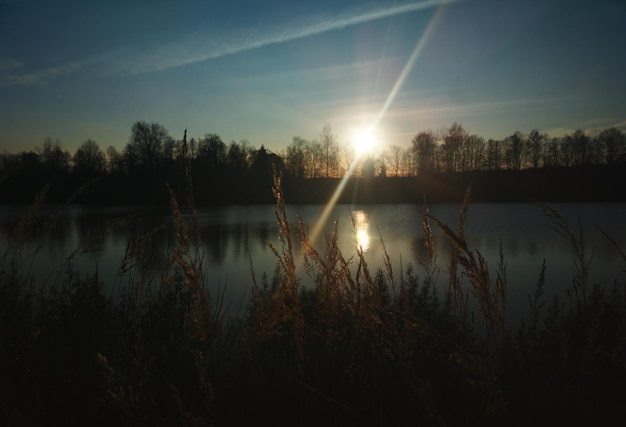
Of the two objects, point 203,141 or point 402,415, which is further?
point 203,141

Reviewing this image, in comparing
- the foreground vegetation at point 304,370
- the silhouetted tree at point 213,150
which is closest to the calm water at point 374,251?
the foreground vegetation at point 304,370

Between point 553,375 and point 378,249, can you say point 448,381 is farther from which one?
point 378,249

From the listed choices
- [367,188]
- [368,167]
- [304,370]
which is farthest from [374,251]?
[368,167]

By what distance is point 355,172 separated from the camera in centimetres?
6606

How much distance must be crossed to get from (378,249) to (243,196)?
132 ft

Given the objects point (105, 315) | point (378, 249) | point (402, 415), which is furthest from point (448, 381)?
point (378, 249)

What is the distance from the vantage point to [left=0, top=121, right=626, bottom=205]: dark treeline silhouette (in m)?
47.7

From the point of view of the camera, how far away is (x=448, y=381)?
368 centimetres

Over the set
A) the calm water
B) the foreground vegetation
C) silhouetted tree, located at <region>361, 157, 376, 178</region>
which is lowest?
the calm water

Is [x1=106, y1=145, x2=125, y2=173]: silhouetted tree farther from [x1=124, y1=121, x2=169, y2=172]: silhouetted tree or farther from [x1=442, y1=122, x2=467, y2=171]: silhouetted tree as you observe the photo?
[x1=442, y1=122, x2=467, y2=171]: silhouetted tree

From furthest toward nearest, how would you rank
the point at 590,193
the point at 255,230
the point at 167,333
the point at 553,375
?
1. the point at 590,193
2. the point at 255,230
3. the point at 167,333
4. the point at 553,375

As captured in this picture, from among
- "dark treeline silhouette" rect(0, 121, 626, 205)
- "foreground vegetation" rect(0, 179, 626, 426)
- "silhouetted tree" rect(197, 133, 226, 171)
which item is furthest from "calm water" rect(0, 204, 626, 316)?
"silhouetted tree" rect(197, 133, 226, 171)

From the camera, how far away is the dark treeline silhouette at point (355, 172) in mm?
47656

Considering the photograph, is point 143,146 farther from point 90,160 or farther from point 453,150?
point 453,150
